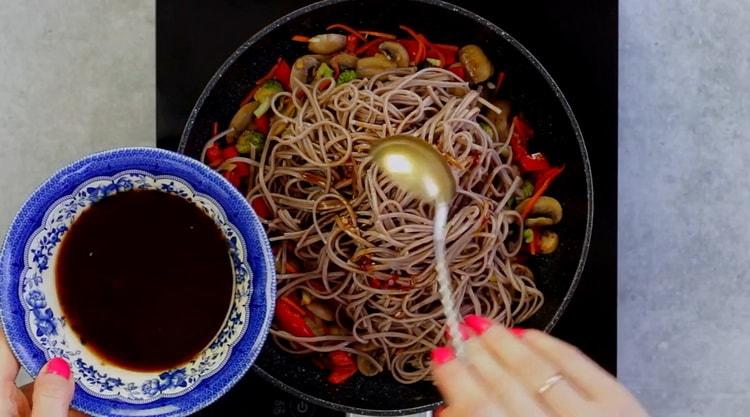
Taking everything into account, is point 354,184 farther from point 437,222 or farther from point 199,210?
point 199,210

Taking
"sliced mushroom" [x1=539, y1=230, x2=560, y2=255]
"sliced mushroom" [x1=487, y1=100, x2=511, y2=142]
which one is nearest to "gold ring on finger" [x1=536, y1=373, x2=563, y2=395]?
"sliced mushroom" [x1=539, y1=230, x2=560, y2=255]

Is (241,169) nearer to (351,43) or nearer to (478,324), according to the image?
(351,43)

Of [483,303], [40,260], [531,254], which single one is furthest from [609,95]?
[40,260]

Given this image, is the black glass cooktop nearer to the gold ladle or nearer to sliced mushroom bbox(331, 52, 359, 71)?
sliced mushroom bbox(331, 52, 359, 71)

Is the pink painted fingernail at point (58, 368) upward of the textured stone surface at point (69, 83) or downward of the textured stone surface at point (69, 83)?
downward

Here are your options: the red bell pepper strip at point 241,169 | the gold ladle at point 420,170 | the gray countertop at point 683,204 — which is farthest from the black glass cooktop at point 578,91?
the gold ladle at point 420,170

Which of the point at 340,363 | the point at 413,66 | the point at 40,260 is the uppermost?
the point at 413,66

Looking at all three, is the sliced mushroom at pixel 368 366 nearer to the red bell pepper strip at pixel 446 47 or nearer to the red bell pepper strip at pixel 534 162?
the red bell pepper strip at pixel 534 162
